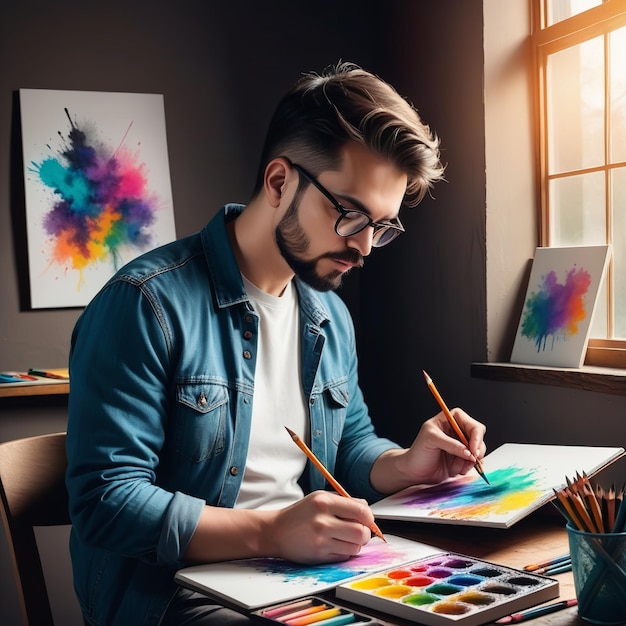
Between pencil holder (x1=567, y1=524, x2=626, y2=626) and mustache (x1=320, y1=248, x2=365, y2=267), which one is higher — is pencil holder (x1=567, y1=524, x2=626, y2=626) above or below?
below

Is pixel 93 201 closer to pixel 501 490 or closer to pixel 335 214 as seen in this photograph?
pixel 335 214

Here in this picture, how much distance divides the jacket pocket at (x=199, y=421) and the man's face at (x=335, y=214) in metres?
0.30

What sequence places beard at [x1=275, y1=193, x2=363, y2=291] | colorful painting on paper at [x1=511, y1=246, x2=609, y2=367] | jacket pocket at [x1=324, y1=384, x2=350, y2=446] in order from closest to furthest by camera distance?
beard at [x1=275, y1=193, x2=363, y2=291]
jacket pocket at [x1=324, y1=384, x2=350, y2=446]
colorful painting on paper at [x1=511, y1=246, x2=609, y2=367]

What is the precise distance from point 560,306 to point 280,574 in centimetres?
144

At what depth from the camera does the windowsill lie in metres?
2.02

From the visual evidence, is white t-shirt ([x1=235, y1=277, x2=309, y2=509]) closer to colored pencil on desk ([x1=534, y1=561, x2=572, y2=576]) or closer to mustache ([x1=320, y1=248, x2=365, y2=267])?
mustache ([x1=320, y1=248, x2=365, y2=267])

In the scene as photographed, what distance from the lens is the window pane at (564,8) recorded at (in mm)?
2393

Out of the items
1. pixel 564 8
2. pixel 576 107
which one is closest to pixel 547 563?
pixel 576 107

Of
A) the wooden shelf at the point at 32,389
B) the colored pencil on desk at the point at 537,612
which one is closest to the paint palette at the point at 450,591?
the colored pencil on desk at the point at 537,612

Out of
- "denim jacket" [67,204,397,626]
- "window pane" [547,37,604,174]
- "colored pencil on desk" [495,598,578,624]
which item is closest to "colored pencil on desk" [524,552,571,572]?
"colored pencil on desk" [495,598,578,624]

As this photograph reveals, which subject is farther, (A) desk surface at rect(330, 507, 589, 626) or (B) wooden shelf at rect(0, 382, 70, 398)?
(B) wooden shelf at rect(0, 382, 70, 398)

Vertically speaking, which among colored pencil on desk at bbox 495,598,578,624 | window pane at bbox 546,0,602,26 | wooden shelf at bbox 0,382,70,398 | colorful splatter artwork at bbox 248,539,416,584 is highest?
window pane at bbox 546,0,602,26

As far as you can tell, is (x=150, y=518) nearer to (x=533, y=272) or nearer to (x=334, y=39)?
(x=533, y=272)

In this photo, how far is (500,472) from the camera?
5.06 ft
